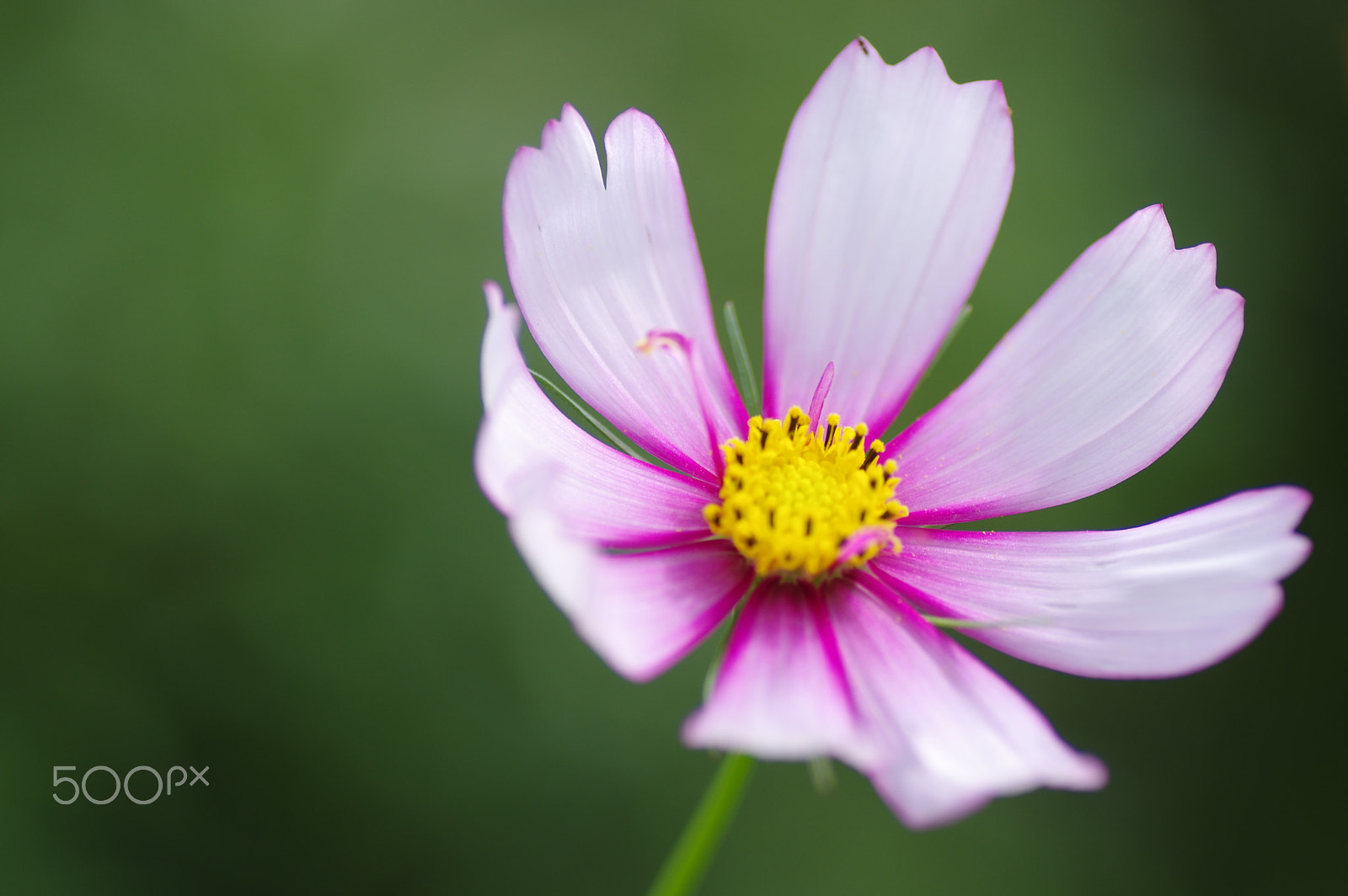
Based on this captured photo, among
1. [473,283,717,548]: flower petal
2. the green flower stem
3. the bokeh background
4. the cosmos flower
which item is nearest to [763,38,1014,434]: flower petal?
the cosmos flower

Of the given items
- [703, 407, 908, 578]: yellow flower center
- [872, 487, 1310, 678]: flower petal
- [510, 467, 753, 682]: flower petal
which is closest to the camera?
[510, 467, 753, 682]: flower petal

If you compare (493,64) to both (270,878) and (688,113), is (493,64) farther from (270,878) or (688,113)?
(270,878)

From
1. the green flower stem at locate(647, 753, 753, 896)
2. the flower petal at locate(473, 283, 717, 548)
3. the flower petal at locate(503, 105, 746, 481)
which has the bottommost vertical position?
the green flower stem at locate(647, 753, 753, 896)

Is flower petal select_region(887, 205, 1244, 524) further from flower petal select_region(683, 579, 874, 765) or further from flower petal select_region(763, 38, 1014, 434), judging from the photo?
flower petal select_region(683, 579, 874, 765)

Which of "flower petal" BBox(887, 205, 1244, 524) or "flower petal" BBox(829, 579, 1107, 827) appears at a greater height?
"flower petal" BBox(887, 205, 1244, 524)

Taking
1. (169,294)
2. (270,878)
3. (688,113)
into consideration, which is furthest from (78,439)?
(688,113)

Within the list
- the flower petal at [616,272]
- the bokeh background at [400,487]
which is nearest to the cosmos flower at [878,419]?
the flower petal at [616,272]

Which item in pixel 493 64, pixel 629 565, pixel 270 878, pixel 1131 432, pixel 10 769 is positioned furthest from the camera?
pixel 493 64
